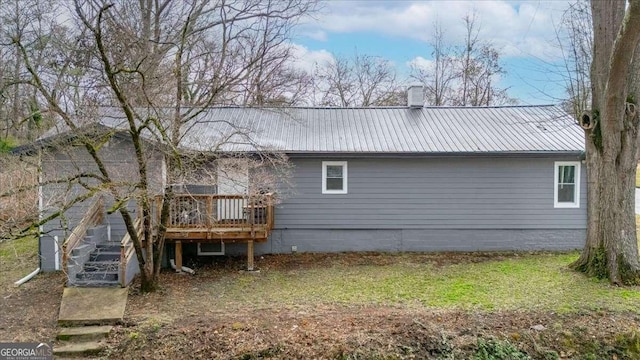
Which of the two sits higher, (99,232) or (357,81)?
(357,81)

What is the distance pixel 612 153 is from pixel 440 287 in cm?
422

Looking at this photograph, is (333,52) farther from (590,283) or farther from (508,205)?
(590,283)

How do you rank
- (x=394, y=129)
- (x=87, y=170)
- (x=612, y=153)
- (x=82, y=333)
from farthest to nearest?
(x=394, y=129) → (x=87, y=170) → (x=612, y=153) → (x=82, y=333)

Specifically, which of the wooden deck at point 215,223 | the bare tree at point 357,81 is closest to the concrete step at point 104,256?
the wooden deck at point 215,223

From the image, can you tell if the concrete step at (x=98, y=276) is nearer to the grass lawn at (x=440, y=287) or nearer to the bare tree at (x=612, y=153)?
the grass lawn at (x=440, y=287)

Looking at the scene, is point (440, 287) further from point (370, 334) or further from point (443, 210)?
point (443, 210)

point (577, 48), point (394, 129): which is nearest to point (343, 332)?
point (394, 129)

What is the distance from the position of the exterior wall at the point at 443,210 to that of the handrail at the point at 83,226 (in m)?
4.28

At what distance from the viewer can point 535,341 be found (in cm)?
580

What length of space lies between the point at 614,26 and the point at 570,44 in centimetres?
116

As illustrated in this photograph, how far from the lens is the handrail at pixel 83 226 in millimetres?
7577

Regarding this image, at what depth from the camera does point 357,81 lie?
947 inches

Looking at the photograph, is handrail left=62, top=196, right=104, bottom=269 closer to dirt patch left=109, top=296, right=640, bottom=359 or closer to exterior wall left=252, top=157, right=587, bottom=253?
dirt patch left=109, top=296, right=640, bottom=359

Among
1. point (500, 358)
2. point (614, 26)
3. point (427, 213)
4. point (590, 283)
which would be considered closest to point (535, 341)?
point (500, 358)
